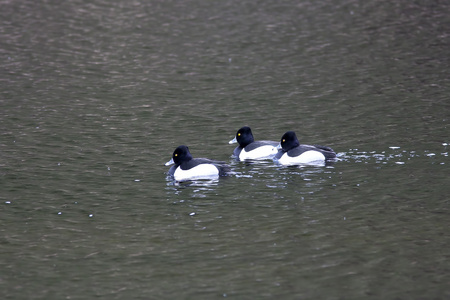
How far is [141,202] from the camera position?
52.4ft

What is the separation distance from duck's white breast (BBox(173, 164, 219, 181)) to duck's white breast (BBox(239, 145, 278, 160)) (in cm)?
209

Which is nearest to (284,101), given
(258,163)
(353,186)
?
(258,163)

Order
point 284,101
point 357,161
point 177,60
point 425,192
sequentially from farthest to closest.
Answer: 1. point 177,60
2. point 284,101
3. point 357,161
4. point 425,192

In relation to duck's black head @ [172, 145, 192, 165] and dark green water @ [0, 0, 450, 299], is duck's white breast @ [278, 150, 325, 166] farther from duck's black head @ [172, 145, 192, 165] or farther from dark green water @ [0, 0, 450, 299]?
duck's black head @ [172, 145, 192, 165]

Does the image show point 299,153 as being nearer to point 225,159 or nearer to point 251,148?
point 251,148

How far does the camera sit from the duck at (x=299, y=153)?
18.3 metres

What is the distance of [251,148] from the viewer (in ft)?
64.1

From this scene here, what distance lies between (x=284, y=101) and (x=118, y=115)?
223 inches

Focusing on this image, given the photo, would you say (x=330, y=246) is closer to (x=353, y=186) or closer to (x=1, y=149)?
(x=353, y=186)

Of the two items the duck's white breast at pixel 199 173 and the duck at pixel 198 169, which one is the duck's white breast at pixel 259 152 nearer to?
the duck at pixel 198 169

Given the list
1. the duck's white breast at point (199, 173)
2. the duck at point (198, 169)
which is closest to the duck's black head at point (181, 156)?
the duck at point (198, 169)

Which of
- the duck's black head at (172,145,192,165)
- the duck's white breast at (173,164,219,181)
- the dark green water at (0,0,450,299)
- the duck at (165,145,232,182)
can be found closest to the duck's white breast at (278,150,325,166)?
the dark green water at (0,0,450,299)

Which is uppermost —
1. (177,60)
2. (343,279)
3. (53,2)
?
(53,2)

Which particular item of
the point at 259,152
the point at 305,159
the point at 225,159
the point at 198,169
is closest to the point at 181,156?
the point at 198,169
